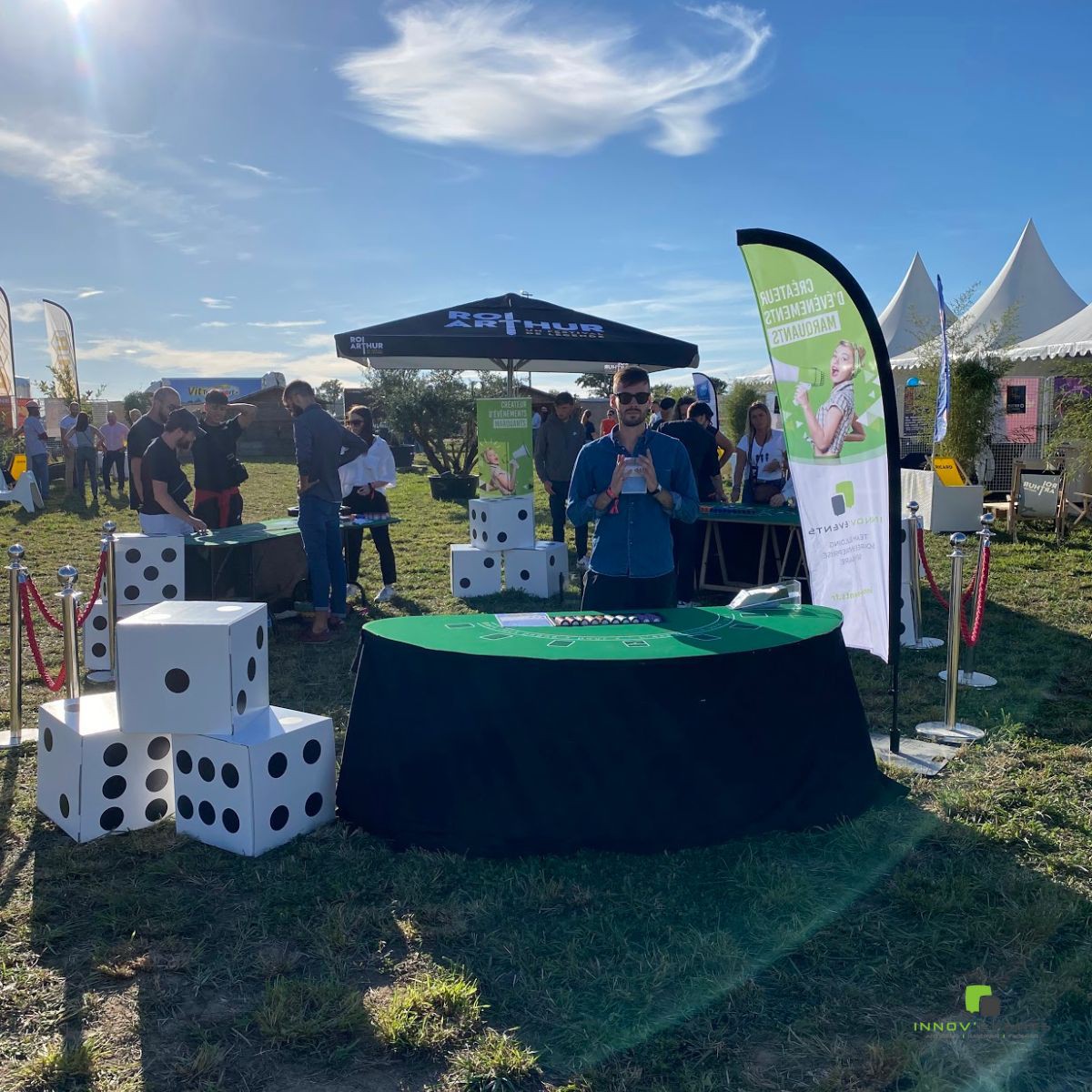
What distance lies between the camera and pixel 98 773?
368 centimetres

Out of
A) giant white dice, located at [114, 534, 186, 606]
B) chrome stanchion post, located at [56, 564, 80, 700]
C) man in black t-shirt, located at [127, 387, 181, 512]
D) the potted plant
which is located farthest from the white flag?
chrome stanchion post, located at [56, 564, 80, 700]

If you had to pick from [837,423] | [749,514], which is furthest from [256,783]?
[749,514]

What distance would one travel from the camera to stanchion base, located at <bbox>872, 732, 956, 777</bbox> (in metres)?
4.32

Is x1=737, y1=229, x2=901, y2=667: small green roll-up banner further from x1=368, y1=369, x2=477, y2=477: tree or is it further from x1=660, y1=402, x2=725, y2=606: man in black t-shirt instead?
x1=368, y1=369, x2=477, y2=477: tree

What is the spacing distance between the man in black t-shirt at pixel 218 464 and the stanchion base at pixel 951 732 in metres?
4.88

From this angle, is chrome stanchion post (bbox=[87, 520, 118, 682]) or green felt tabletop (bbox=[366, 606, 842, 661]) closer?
green felt tabletop (bbox=[366, 606, 842, 661])

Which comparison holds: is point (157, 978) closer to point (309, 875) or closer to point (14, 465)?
point (309, 875)

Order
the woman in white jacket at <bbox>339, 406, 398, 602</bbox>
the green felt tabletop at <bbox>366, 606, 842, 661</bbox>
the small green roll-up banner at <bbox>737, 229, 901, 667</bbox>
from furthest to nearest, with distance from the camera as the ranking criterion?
the woman in white jacket at <bbox>339, 406, 398, 602</bbox>, the small green roll-up banner at <bbox>737, 229, 901, 667</bbox>, the green felt tabletop at <bbox>366, 606, 842, 661</bbox>

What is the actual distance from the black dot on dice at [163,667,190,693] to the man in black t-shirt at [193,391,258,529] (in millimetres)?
3772

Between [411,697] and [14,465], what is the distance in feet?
48.8

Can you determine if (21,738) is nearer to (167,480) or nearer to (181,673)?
(181,673)

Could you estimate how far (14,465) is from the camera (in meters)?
15.8

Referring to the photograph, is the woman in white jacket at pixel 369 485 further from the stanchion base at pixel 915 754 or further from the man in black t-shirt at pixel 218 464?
the stanchion base at pixel 915 754

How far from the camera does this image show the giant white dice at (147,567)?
636cm
